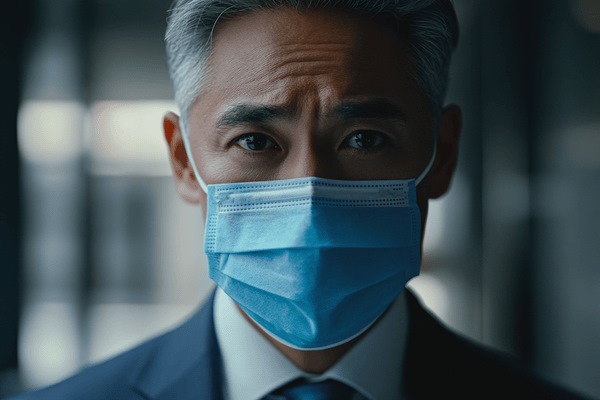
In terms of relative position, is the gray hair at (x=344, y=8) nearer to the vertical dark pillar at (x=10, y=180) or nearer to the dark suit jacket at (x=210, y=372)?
the dark suit jacket at (x=210, y=372)

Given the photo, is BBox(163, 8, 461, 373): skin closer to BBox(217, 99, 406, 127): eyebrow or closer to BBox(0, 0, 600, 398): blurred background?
BBox(217, 99, 406, 127): eyebrow

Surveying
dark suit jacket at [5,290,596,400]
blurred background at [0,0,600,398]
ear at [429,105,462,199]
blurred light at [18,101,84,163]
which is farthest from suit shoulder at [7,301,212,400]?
blurred light at [18,101,84,163]

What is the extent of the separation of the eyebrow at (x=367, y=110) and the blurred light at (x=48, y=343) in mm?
3812

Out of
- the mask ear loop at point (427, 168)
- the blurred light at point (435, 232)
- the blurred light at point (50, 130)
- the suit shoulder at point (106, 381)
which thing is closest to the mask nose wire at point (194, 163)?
the mask ear loop at point (427, 168)

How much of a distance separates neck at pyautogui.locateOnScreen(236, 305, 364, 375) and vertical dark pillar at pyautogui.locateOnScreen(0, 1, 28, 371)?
11.9 feet

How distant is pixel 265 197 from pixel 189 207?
3.32 meters

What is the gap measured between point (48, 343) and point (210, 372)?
11.6 ft

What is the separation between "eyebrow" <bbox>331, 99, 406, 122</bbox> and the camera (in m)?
1.32

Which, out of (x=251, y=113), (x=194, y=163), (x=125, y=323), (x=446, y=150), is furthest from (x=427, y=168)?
(x=125, y=323)

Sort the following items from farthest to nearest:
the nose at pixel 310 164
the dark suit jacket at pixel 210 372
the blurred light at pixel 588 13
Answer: the blurred light at pixel 588 13, the dark suit jacket at pixel 210 372, the nose at pixel 310 164

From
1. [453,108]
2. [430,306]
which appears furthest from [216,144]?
[430,306]

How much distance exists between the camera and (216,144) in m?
1.40

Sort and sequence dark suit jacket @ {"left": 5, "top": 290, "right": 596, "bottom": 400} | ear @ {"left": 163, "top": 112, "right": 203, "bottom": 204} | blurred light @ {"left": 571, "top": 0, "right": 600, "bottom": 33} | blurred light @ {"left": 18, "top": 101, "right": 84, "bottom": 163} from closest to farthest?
1. dark suit jacket @ {"left": 5, "top": 290, "right": 596, "bottom": 400}
2. ear @ {"left": 163, "top": 112, "right": 203, "bottom": 204}
3. blurred light @ {"left": 571, "top": 0, "right": 600, "bottom": 33}
4. blurred light @ {"left": 18, "top": 101, "right": 84, "bottom": 163}

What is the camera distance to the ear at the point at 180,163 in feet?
5.01
